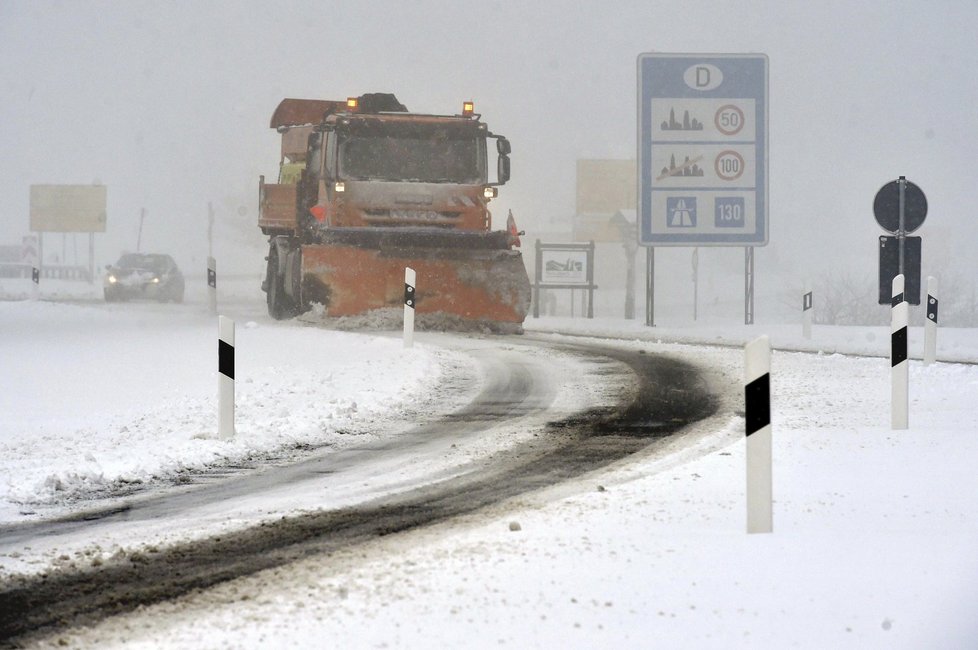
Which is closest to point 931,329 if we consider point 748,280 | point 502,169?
point 502,169

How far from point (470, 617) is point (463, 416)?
19.3ft

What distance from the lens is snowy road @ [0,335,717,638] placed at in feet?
15.4

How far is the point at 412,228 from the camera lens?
19.1 meters

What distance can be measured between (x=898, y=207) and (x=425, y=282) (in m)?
7.75

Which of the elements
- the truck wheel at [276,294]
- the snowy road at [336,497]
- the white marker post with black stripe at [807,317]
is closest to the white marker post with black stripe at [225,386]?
the snowy road at [336,497]

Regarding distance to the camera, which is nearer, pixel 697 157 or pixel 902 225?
pixel 902 225

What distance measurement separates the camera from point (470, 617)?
4094 millimetres

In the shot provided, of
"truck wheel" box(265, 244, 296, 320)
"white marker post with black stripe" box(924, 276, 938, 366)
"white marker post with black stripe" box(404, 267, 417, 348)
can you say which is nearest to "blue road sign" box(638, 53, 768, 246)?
"truck wheel" box(265, 244, 296, 320)

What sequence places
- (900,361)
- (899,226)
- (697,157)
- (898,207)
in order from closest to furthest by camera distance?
(900,361), (898,207), (899,226), (697,157)

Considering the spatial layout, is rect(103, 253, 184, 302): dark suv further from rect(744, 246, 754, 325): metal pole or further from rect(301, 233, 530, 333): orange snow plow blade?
rect(301, 233, 530, 333): orange snow plow blade

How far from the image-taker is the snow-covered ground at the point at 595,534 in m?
4.02

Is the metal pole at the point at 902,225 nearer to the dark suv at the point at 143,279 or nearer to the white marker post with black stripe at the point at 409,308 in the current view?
the white marker post with black stripe at the point at 409,308

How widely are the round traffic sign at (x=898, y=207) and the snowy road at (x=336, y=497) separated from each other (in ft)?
11.3

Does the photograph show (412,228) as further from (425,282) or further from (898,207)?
(898,207)
